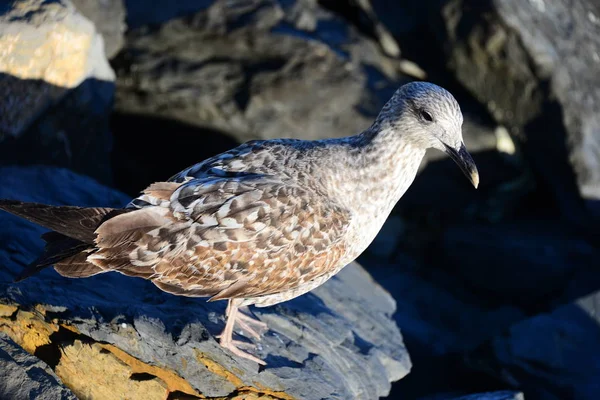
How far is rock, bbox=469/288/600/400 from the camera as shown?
20.3ft

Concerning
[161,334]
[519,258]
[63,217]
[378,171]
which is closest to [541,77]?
[519,258]

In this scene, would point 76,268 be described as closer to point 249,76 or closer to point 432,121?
point 432,121

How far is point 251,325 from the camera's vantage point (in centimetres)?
537

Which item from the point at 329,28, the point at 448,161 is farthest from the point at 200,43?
the point at 448,161

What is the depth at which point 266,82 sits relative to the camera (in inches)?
328

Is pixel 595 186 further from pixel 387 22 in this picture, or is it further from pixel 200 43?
pixel 200 43

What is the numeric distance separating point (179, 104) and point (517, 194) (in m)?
4.17

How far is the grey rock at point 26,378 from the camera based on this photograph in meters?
4.04

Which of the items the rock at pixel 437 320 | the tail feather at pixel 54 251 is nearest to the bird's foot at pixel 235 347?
the tail feather at pixel 54 251

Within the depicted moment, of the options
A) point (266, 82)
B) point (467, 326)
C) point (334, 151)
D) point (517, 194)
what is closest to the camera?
point (334, 151)

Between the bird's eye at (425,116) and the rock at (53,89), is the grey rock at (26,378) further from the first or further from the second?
the bird's eye at (425,116)

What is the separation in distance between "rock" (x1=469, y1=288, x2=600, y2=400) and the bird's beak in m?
2.06

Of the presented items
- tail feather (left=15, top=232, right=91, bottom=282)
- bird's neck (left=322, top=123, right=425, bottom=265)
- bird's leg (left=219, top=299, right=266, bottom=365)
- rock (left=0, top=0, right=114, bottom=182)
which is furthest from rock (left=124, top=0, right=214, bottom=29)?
bird's leg (left=219, top=299, right=266, bottom=365)

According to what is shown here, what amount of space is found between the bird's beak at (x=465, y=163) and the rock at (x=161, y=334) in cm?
156
